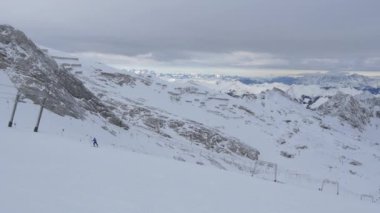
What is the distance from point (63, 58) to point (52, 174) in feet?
509

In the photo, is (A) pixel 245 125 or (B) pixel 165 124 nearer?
(B) pixel 165 124

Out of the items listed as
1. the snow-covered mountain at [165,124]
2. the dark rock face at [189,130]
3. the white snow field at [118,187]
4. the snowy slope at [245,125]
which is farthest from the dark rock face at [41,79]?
the snowy slope at [245,125]

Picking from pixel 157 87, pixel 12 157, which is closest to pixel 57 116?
pixel 12 157

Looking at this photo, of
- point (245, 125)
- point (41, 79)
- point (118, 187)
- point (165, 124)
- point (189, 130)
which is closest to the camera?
point (118, 187)

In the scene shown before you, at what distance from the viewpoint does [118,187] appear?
11555mm

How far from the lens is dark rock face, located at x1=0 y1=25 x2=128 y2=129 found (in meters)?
41.5

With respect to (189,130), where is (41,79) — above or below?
above

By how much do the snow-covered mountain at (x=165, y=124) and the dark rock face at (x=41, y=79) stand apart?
0.39ft

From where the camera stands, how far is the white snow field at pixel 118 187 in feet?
30.9

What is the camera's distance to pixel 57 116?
36719 millimetres

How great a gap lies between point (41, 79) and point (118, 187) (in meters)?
38.8

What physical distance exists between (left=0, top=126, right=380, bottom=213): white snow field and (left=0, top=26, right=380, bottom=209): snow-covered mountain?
5.83 feet

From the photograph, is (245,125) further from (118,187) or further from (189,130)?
(118,187)

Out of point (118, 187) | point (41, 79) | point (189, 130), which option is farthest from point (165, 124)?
point (118, 187)
